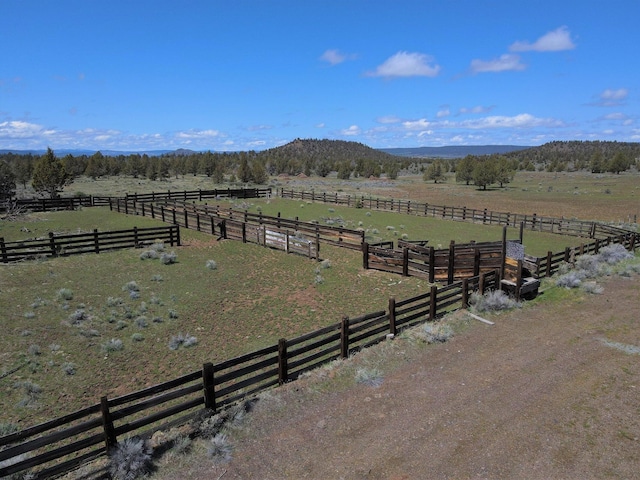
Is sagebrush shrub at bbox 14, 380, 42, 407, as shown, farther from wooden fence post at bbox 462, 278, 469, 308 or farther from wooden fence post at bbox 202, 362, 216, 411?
wooden fence post at bbox 462, 278, 469, 308

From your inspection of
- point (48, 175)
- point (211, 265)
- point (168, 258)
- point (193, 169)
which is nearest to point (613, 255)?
point (211, 265)

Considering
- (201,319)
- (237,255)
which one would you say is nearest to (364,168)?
(237,255)

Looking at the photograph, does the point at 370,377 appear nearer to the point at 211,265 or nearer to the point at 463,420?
the point at 463,420

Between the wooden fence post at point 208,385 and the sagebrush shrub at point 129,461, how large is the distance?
131cm

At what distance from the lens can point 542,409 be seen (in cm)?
757

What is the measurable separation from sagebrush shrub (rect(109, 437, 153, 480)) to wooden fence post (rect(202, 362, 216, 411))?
131cm

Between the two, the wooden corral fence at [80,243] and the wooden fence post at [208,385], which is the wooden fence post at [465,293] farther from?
the wooden corral fence at [80,243]

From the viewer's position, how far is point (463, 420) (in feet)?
23.8

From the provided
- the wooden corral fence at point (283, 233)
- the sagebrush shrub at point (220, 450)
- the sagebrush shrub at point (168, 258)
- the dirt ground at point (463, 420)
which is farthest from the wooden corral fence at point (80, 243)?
the dirt ground at point (463, 420)

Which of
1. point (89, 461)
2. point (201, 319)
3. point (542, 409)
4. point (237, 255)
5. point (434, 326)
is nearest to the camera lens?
point (89, 461)

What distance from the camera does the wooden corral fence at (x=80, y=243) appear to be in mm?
19059

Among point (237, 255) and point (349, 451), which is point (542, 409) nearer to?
point (349, 451)

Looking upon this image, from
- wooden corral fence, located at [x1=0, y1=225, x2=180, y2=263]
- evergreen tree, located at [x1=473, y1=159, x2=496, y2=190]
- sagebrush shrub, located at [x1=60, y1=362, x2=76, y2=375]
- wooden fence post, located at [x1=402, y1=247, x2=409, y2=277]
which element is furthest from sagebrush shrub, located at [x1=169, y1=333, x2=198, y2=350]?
evergreen tree, located at [x1=473, y1=159, x2=496, y2=190]

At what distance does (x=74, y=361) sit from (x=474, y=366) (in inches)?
388
